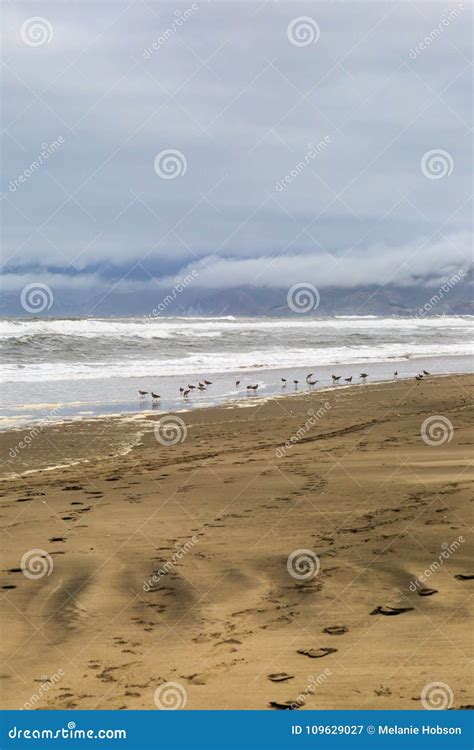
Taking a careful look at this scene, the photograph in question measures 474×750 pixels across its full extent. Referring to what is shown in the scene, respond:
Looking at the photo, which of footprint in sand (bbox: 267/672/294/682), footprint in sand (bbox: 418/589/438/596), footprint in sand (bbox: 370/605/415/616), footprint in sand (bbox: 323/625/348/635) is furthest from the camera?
footprint in sand (bbox: 418/589/438/596)

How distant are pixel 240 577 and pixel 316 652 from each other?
1548 mm

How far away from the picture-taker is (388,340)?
2255 inches

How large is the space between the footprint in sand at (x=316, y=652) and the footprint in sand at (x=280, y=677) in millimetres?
276

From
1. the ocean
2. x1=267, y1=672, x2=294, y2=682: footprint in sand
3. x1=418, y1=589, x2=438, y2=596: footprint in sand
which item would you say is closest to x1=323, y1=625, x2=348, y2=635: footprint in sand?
x1=267, y1=672, x2=294, y2=682: footprint in sand

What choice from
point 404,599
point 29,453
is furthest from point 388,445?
point 404,599

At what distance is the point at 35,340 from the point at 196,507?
114 feet

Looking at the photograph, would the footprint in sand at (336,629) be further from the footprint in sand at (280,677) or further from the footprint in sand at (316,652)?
the footprint in sand at (280,677)

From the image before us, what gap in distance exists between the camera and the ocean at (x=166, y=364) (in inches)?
796

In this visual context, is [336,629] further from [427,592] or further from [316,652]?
[427,592]

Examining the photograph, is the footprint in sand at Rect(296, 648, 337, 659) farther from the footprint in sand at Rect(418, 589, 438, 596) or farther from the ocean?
the ocean

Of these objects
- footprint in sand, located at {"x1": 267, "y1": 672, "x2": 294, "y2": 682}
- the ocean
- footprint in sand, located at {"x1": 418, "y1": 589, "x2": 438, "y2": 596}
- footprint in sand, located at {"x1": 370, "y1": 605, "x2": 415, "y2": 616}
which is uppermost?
the ocean

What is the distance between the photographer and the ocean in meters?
20.2

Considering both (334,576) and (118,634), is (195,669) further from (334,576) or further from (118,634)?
(334,576)

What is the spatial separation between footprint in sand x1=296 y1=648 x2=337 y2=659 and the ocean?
1170 centimetres
